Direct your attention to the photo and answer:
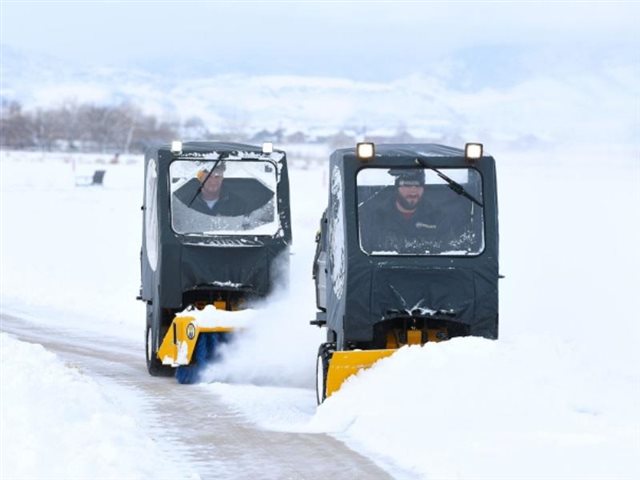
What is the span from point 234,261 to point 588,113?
61.5m

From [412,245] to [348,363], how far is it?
1.04 meters

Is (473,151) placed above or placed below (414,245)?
above

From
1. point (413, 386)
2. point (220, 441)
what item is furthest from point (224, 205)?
point (220, 441)

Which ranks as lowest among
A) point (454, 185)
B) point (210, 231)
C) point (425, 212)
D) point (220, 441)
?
point (220, 441)

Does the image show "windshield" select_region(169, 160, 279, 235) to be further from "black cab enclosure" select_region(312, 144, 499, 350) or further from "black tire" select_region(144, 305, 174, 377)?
"black cab enclosure" select_region(312, 144, 499, 350)

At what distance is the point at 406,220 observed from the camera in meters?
11.0

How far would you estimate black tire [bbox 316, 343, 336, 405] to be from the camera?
11.0m

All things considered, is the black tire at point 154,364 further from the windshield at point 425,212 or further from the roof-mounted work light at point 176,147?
the windshield at point 425,212

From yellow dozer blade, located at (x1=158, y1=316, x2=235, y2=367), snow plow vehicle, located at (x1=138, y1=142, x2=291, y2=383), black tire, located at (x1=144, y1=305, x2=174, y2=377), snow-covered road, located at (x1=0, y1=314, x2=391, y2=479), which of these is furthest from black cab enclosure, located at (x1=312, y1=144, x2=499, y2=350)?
black tire, located at (x1=144, y1=305, x2=174, y2=377)

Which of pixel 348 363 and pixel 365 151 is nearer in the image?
pixel 348 363

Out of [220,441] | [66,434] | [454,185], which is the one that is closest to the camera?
[66,434]

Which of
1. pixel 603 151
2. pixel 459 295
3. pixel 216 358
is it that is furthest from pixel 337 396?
pixel 603 151

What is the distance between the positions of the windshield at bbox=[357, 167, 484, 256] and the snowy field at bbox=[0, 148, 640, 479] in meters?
0.81

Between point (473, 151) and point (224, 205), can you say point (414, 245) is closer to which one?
point (473, 151)
